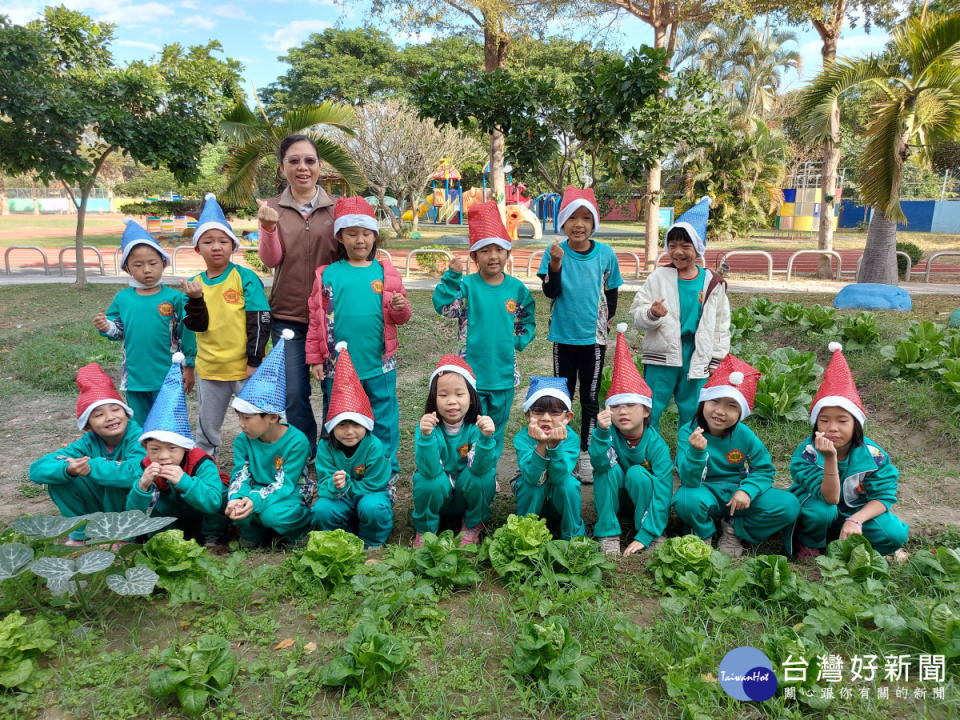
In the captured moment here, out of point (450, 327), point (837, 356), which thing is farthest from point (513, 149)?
point (837, 356)

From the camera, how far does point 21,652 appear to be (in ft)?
7.84

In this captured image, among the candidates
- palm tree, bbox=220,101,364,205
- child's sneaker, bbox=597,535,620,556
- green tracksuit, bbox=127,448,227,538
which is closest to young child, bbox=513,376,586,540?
child's sneaker, bbox=597,535,620,556

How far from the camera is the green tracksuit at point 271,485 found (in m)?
3.49

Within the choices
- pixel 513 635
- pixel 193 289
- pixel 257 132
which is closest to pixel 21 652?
pixel 513 635

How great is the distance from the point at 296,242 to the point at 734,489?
2855mm

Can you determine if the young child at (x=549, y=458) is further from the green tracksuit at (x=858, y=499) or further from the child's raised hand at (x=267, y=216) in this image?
the child's raised hand at (x=267, y=216)

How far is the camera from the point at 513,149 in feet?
34.7

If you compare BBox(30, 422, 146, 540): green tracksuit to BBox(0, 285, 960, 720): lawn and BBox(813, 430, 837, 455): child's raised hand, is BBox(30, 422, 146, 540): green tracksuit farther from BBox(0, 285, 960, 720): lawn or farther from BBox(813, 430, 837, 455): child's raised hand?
BBox(813, 430, 837, 455): child's raised hand

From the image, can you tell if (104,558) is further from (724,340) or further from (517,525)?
(724,340)

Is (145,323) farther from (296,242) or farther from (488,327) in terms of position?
(488,327)

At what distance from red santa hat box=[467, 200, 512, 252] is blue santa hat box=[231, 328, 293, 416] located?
1353 mm

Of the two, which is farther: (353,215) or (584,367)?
(584,367)

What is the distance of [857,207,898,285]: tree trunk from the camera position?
12.3 metres

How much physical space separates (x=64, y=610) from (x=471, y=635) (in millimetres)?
1694
